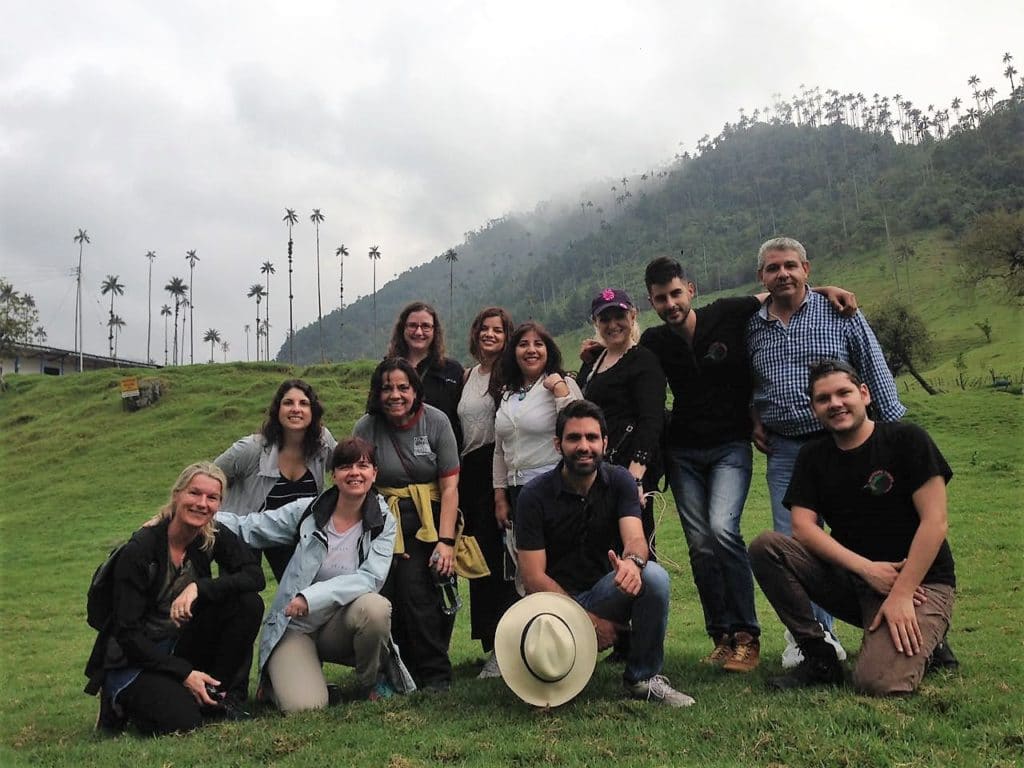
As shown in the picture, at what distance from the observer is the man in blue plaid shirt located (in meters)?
5.59

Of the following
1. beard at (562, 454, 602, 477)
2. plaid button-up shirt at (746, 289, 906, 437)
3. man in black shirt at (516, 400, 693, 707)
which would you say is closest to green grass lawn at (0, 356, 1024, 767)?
man in black shirt at (516, 400, 693, 707)

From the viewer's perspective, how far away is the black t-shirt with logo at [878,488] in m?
4.77

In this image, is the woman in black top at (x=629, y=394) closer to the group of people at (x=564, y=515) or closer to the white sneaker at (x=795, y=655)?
the group of people at (x=564, y=515)

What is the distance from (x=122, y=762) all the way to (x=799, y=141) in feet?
607

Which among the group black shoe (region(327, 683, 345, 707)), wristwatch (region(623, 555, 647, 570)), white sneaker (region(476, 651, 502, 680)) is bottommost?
black shoe (region(327, 683, 345, 707))

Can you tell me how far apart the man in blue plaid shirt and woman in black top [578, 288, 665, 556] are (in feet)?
2.74

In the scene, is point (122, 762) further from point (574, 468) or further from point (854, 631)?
point (854, 631)

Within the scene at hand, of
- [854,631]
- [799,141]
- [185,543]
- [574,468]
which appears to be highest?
[799,141]

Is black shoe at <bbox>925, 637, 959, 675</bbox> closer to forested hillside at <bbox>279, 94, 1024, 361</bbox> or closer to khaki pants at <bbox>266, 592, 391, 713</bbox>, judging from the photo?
khaki pants at <bbox>266, 592, 391, 713</bbox>

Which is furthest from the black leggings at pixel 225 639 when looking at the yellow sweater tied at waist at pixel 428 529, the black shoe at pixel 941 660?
the black shoe at pixel 941 660

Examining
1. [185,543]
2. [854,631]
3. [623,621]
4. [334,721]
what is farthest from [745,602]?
[185,543]

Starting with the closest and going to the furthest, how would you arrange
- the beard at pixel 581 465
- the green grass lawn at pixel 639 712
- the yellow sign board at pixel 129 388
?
the green grass lawn at pixel 639 712
the beard at pixel 581 465
the yellow sign board at pixel 129 388

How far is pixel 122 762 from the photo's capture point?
4.53 meters

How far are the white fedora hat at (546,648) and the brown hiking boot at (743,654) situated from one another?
1.35 metres
